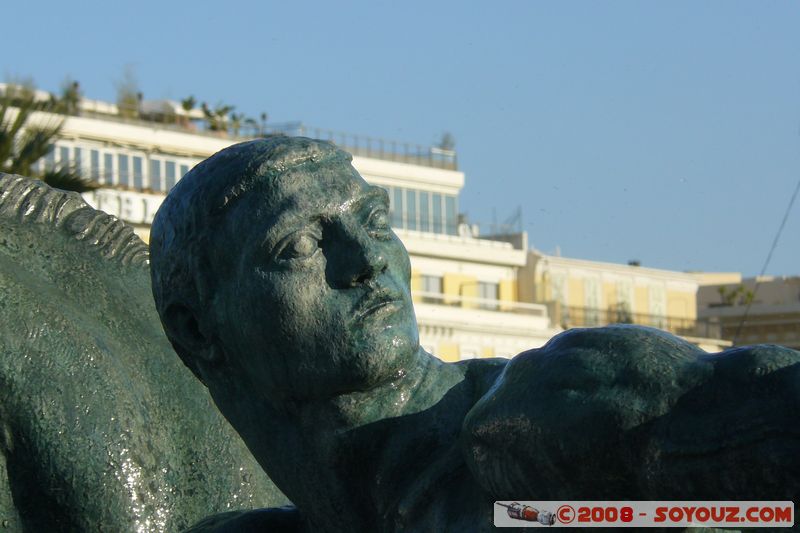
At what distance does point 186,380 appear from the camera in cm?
407

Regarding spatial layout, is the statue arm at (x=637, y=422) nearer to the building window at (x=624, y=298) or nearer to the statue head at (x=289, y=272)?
the statue head at (x=289, y=272)

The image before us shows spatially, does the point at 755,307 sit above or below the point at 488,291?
below

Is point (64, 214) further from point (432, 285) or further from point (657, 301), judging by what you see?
point (657, 301)

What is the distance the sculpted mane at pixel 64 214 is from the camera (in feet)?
13.6

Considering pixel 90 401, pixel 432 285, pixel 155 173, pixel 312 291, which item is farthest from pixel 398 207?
pixel 312 291

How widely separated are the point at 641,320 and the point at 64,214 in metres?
70.3

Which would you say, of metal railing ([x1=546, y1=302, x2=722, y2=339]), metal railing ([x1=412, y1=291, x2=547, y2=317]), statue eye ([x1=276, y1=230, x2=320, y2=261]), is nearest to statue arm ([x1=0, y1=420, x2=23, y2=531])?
statue eye ([x1=276, y1=230, x2=320, y2=261])

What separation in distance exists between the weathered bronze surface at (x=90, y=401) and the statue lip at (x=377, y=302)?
0.95 metres

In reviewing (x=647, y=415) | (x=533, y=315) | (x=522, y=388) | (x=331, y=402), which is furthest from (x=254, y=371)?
(x=533, y=315)

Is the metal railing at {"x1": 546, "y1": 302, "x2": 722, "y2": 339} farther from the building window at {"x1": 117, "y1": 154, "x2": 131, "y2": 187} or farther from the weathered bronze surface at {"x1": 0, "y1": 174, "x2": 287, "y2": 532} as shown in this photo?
the weathered bronze surface at {"x1": 0, "y1": 174, "x2": 287, "y2": 532}

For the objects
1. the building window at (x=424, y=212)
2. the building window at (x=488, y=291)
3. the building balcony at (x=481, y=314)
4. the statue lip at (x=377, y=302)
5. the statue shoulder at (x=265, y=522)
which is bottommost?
the building window at (x=488, y=291)

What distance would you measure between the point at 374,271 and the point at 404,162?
65.2m

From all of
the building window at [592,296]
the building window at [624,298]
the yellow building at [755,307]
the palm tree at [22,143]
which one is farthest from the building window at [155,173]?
the palm tree at [22,143]

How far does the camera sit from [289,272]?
121 inches
